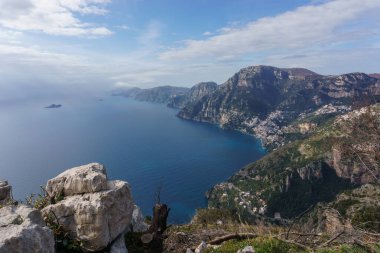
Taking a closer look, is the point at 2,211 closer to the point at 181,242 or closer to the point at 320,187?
the point at 181,242

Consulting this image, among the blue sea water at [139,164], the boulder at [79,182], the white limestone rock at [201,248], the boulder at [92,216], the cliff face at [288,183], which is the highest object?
the boulder at [79,182]

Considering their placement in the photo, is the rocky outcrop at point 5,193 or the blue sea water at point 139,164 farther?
the blue sea water at point 139,164

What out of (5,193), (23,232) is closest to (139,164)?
(5,193)

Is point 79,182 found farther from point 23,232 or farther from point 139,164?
point 139,164

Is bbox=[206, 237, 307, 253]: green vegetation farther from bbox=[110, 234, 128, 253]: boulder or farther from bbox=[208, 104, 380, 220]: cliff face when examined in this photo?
bbox=[208, 104, 380, 220]: cliff face

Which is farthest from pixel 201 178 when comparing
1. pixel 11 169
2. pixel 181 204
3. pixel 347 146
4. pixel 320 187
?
pixel 347 146

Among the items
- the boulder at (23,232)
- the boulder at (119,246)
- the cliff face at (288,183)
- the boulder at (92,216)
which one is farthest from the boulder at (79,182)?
the cliff face at (288,183)

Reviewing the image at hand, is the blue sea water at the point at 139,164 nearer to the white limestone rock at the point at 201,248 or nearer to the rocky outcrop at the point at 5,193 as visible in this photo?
the rocky outcrop at the point at 5,193
